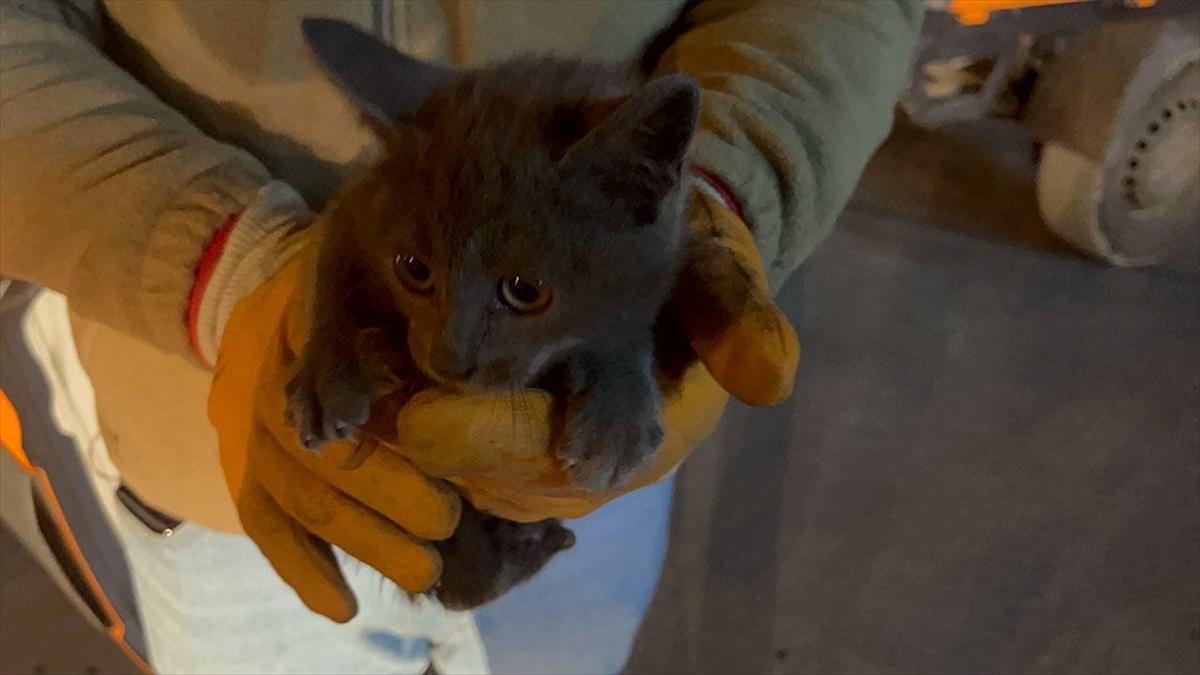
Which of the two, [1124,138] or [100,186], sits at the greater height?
[100,186]

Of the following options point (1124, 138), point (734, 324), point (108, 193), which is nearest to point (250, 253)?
point (108, 193)

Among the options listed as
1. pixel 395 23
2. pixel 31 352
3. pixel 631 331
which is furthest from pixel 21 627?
pixel 631 331

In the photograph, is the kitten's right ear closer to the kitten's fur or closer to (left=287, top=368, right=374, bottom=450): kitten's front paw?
the kitten's fur

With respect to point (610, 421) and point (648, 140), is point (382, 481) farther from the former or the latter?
point (648, 140)

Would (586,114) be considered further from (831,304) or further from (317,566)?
(831,304)

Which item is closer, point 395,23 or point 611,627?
point 395,23
